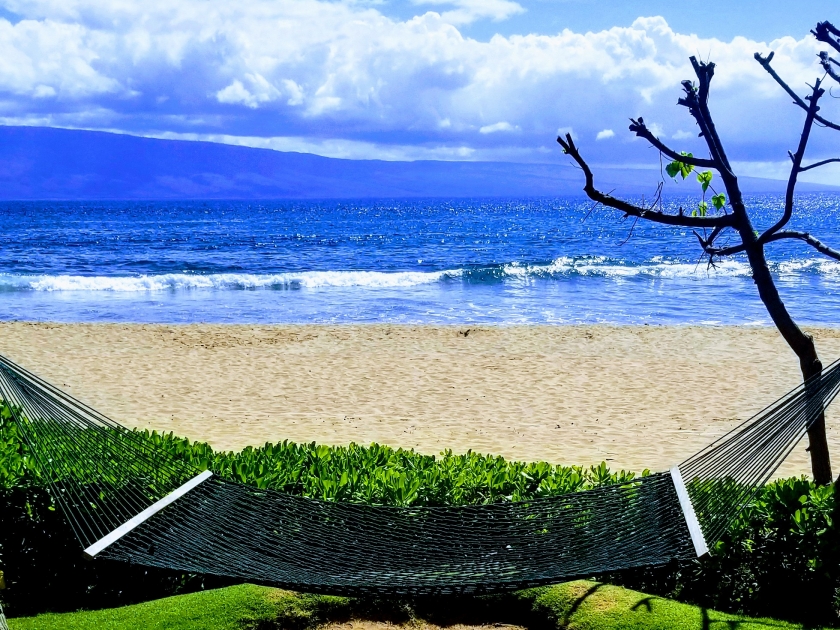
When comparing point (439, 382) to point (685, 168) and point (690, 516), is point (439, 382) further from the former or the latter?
point (690, 516)

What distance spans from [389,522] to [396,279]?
2030cm

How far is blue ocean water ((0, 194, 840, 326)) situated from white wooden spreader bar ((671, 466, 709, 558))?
142 inches

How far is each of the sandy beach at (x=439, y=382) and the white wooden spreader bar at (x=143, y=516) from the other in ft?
11.4

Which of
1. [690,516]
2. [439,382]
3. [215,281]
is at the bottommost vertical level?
[439,382]

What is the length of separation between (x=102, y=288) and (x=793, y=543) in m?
20.1

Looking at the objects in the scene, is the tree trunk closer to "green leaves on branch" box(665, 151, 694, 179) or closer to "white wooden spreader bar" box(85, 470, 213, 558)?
"green leaves on branch" box(665, 151, 694, 179)

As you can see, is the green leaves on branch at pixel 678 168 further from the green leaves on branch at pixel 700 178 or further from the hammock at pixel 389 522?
the hammock at pixel 389 522

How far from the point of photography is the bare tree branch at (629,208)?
3.17 m

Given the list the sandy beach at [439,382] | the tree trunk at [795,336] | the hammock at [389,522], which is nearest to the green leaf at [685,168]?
the tree trunk at [795,336]

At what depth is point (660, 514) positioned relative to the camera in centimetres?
323

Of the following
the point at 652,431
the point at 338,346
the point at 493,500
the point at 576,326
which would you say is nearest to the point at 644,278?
the point at 576,326

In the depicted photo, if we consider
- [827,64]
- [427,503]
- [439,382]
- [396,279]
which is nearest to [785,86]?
[827,64]

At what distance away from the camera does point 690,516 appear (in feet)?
9.83

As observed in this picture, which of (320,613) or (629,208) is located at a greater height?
(629,208)
